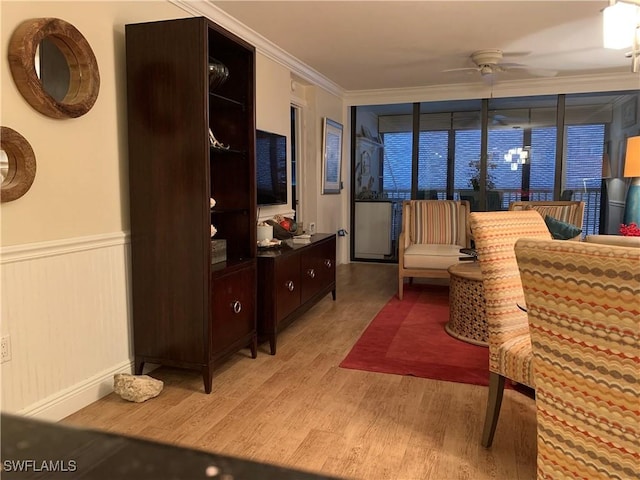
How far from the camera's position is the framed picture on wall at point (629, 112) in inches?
223

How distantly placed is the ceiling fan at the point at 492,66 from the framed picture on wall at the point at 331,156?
1551 millimetres

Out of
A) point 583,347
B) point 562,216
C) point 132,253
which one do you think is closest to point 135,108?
point 132,253

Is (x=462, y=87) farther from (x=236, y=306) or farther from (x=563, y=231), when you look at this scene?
(x=236, y=306)

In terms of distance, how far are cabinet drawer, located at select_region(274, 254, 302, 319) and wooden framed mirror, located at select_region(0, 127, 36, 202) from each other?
1.53m

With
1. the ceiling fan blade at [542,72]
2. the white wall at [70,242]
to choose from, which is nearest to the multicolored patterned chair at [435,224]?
the ceiling fan blade at [542,72]

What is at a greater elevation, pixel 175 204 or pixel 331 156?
pixel 331 156

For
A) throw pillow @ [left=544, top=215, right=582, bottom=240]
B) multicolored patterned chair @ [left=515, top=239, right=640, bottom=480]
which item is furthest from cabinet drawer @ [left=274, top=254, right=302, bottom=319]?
multicolored patterned chair @ [left=515, top=239, right=640, bottom=480]

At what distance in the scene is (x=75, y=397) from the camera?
2.39 m

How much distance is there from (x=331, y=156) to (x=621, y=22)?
147 inches

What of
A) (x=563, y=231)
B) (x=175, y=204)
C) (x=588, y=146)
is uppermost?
(x=588, y=146)

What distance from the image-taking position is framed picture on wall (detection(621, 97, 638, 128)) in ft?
18.6

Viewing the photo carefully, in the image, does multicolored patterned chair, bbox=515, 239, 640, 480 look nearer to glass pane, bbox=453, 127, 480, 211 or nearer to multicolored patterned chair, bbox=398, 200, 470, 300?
multicolored patterned chair, bbox=398, 200, 470, 300

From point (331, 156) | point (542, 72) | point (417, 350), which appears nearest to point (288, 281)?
→ point (417, 350)

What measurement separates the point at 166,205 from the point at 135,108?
53 cm
